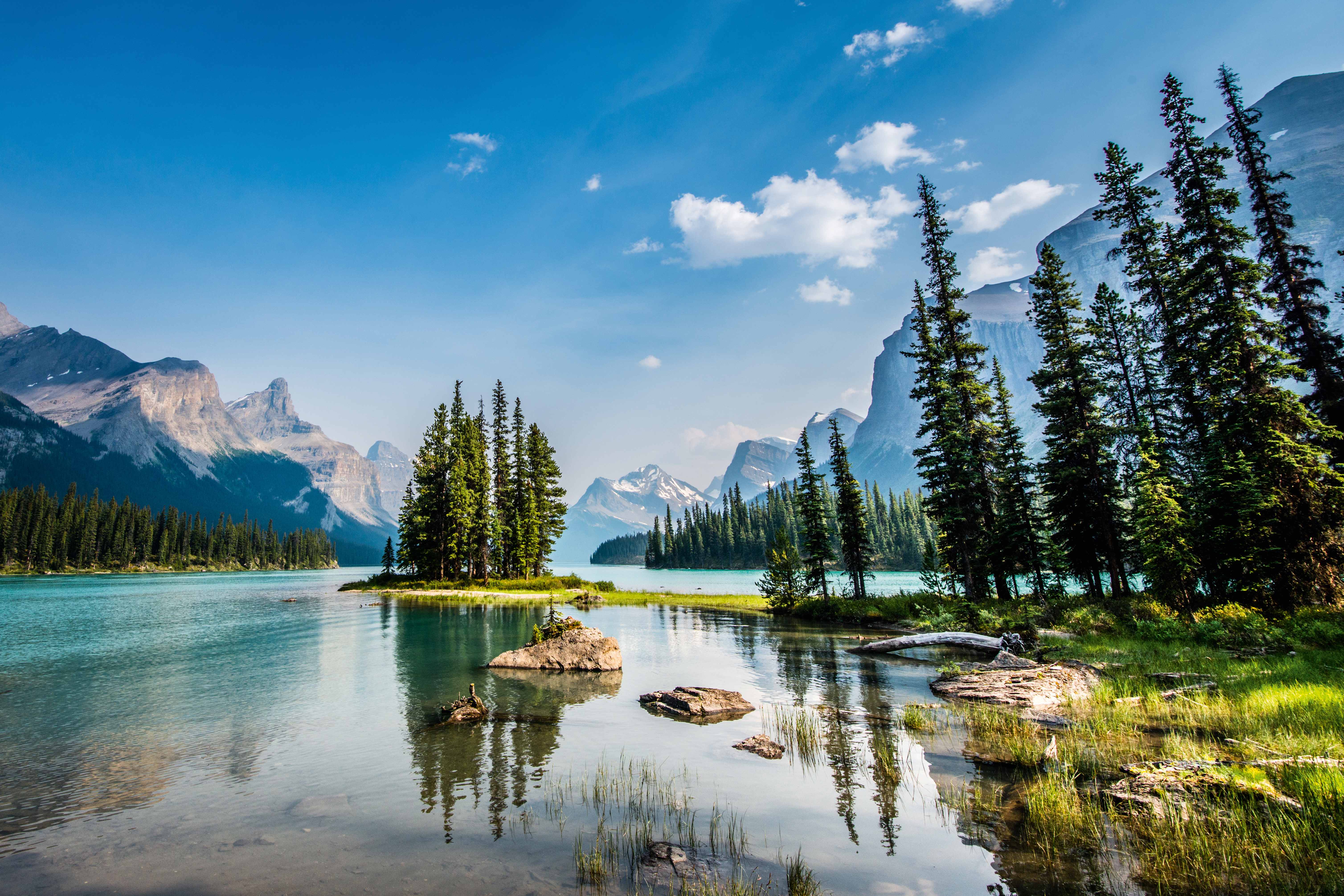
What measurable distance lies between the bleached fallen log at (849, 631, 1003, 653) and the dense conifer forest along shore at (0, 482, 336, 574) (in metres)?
167

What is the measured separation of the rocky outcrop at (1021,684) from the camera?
16766 millimetres

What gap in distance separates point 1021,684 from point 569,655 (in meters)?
17.1

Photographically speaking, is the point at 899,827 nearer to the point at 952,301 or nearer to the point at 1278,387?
the point at 1278,387

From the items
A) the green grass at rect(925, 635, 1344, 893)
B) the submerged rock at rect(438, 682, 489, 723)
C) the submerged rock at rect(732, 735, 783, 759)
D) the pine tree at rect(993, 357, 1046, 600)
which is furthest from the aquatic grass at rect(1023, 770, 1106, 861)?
the pine tree at rect(993, 357, 1046, 600)

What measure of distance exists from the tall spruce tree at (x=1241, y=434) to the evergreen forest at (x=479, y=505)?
61.3 meters

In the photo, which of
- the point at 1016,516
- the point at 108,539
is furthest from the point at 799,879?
the point at 108,539

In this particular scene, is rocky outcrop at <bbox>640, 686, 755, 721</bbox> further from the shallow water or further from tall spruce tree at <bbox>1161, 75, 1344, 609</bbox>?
tall spruce tree at <bbox>1161, 75, 1344, 609</bbox>

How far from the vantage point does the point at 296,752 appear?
13.3 meters

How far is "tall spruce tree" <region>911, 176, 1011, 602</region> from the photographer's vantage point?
33781 millimetres

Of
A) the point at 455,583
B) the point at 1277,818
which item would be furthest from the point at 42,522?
the point at 1277,818

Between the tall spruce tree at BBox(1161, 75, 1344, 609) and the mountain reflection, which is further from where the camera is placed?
the tall spruce tree at BBox(1161, 75, 1344, 609)

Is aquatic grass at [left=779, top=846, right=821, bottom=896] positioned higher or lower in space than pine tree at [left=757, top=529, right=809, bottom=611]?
lower

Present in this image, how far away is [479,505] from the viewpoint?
67812mm

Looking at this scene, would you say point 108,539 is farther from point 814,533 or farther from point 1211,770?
point 1211,770
